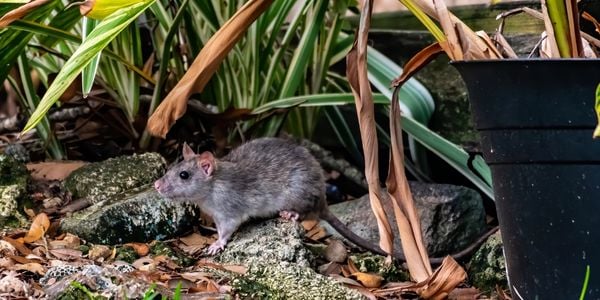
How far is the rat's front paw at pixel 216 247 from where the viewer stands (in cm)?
366

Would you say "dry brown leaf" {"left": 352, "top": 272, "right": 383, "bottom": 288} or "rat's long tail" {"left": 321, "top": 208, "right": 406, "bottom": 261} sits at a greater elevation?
"rat's long tail" {"left": 321, "top": 208, "right": 406, "bottom": 261}

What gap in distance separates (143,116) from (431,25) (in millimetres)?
1914

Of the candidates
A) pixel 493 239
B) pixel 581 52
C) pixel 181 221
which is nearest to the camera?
pixel 581 52

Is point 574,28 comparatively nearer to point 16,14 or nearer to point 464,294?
point 464,294

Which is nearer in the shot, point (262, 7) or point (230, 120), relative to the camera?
point (262, 7)

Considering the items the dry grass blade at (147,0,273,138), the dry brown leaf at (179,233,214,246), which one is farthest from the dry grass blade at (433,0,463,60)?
the dry brown leaf at (179,233,214,246)

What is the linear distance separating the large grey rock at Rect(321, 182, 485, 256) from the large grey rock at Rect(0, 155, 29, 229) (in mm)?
1301

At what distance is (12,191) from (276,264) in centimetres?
126

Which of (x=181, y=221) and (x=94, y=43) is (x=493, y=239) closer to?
(x=181, y=221)

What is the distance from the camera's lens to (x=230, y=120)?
425 cm

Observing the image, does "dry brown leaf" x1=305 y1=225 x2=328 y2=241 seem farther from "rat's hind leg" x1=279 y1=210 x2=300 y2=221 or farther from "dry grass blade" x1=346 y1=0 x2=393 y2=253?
"dry grass blade" x1=346 y1=0 x2=393 y2=253

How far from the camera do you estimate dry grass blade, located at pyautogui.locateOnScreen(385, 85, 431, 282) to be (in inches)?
124

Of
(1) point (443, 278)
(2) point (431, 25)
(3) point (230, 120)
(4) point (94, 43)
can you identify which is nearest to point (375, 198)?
(1) point (443, 278)

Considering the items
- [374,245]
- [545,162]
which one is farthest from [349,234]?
[545,162]
